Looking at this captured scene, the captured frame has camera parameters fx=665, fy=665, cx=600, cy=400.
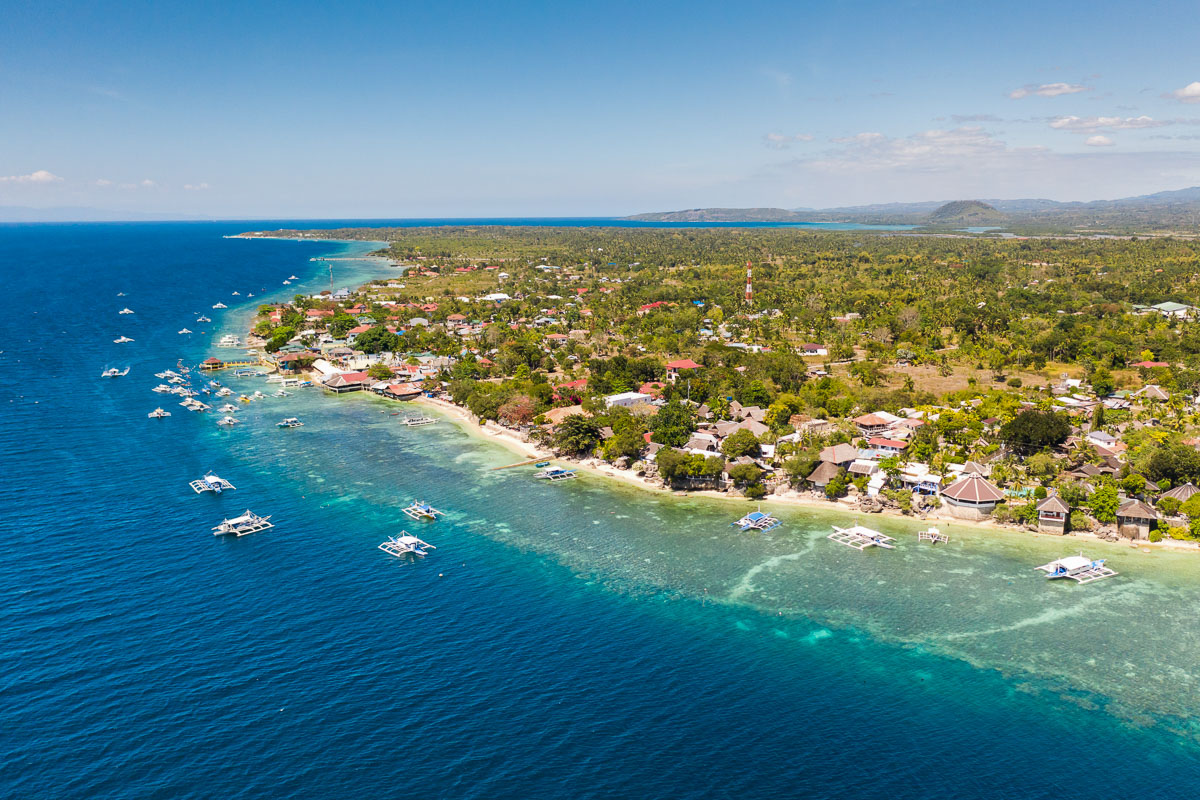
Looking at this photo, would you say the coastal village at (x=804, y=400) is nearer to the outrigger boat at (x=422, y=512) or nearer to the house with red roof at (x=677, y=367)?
the house with red roof at (x=677, y=367)

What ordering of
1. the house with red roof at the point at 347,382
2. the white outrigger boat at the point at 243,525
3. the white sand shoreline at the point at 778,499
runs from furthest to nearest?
the house with red roof at the point at 347,382 < the white sand shoreline at the point at 778,499 < the white outrigger boat at the point at 243,525

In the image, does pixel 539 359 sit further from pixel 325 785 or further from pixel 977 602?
pixel 325 785

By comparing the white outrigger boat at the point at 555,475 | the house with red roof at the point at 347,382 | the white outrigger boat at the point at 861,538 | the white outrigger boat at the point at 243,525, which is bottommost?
the white outrigger boat at the point at 861,538

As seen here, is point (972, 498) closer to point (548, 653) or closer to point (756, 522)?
point (756, 522)

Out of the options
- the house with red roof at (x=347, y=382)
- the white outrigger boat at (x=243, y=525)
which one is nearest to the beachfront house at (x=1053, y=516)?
the white outrigger boat at (x=243, y=525)

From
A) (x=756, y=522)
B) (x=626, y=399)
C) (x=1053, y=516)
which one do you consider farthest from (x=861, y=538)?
(x=626, y=399)

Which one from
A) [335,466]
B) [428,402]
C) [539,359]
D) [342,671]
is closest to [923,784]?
[342,671]
